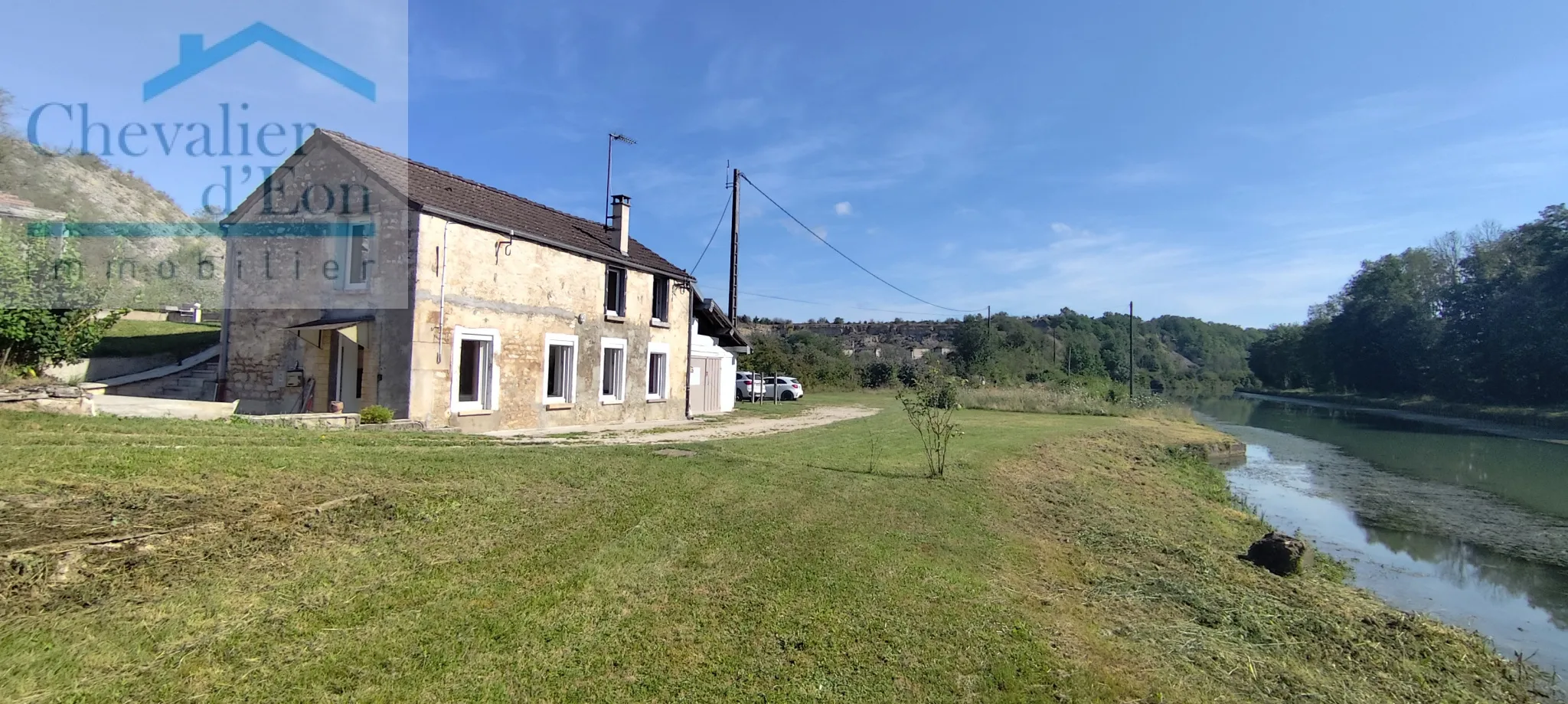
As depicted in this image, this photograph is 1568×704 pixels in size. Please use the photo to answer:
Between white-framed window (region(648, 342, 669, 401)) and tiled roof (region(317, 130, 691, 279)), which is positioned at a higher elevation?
tiled roof (region(317, 130, 691, 279))

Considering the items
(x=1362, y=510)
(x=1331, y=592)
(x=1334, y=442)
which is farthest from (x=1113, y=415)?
(x=1331, y=592)

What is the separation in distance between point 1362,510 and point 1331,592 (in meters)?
10.5

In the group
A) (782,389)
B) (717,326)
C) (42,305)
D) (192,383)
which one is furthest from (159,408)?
(782,389)

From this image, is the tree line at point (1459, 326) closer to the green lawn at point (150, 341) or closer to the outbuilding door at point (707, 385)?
the outbuilding door at point (707, 385)

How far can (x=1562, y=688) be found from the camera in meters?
6.35

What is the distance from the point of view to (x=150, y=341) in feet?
50.1

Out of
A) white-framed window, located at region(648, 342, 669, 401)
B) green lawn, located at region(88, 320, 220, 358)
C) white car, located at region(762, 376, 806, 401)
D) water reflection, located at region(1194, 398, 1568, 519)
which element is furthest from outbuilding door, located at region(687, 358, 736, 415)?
water reflection, located at region(1194, 398, 1568, 519)

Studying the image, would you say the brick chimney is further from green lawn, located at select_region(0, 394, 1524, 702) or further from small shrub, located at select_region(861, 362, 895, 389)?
small shrub, located at select_region(861, 362, 895, 389)

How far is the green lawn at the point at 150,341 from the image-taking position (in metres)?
14.4

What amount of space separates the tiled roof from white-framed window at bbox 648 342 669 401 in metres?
2.27

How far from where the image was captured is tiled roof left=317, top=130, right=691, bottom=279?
13.6 metres

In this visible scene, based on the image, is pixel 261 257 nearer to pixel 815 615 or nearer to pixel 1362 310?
pixel 815 615

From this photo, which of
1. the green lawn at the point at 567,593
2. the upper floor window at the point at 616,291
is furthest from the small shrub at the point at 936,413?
the upper floor window at the point at 616,291

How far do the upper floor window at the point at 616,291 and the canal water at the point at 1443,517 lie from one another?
15387 millimetres
